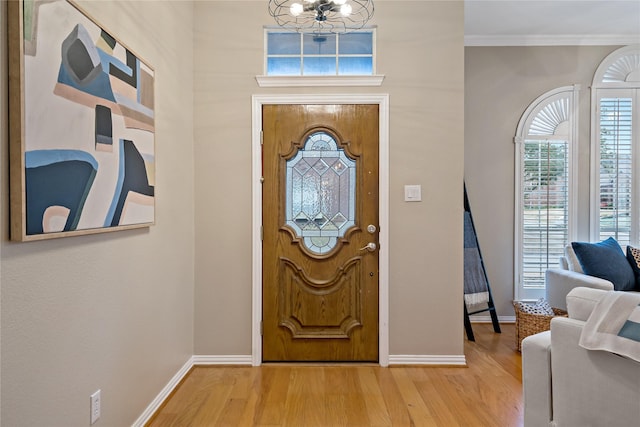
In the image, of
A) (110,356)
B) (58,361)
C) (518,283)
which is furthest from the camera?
(518,283)

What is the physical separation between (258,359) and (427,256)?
1.48m

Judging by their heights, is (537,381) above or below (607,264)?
below

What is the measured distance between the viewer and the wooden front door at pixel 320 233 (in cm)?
Answer: 305

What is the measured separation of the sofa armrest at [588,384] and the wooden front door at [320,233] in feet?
4.83

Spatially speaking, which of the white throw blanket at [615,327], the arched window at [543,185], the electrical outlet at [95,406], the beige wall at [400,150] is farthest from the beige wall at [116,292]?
the arched window at [543,185]

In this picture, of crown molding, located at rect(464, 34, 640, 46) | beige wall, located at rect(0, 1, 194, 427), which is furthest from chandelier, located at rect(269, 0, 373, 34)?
crown molding, located at rect(464, 34, 640, 46)

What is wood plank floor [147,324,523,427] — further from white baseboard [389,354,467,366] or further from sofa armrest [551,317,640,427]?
sofa armrest [551,317,640,427]

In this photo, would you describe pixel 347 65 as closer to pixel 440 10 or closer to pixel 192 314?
pixel 440 10

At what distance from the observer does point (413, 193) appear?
3.03 meters

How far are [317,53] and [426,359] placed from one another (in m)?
2.45

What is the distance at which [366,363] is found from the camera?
10.1 feet

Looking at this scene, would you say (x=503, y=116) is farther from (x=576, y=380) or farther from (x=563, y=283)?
(x=576, y=380)

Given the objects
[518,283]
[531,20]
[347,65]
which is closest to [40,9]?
[347,65]

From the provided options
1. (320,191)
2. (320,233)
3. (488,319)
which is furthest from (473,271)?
(320,191)
